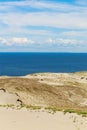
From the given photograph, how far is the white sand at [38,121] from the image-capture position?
21.2 meters

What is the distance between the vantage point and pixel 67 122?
73.3 ft

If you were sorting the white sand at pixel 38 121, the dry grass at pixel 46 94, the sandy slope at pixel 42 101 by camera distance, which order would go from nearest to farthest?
1. the white sand at pixel 38 121
2. the sandy slope at pixel 42 101
3. the dry grass at pixel 46 94

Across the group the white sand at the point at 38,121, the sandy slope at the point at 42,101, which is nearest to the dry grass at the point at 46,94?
the sandy slope at the point at 42,101

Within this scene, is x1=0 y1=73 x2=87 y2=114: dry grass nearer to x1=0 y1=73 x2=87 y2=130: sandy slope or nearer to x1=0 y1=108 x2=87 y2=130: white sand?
x1=0 y1=73 x2=87 y2=130: sandy slope

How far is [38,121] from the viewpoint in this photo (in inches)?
889

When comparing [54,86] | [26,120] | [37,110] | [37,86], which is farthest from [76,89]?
[26,120]

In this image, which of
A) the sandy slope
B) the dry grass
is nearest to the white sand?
the sandy slope

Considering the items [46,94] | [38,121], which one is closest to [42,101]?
[46,94]

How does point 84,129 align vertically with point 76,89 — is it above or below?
above

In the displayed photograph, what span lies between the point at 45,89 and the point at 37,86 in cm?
102

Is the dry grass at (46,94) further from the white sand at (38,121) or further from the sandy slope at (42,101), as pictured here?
the white sand at (38,121)

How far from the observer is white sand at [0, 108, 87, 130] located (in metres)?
21.2

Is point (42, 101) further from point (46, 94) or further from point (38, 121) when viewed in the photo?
point (38, 121)

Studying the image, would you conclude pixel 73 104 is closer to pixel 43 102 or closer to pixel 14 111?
pixel 43 102
